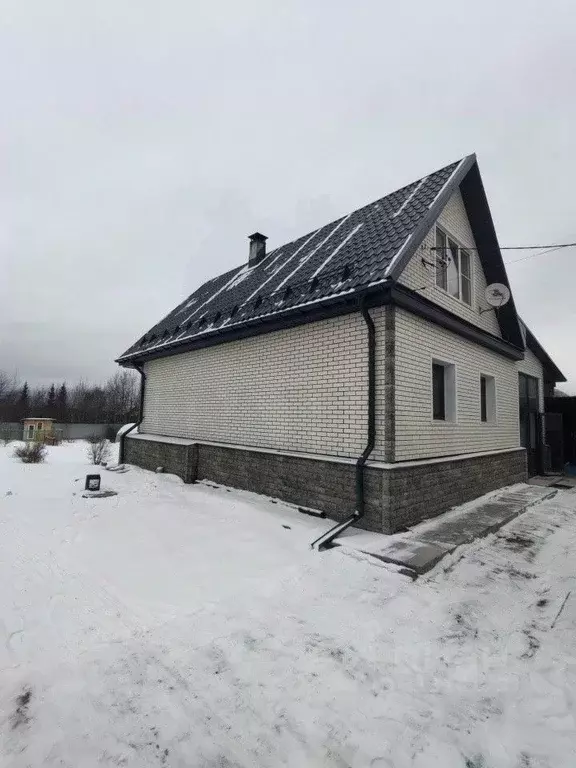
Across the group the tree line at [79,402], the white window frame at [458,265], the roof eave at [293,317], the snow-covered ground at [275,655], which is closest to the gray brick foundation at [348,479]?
the snow-covered ground at [275,655]

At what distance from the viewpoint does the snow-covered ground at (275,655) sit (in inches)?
77.2

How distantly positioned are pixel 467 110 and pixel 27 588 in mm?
10975

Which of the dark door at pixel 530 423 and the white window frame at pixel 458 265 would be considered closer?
the white window frame at pixel 458 265

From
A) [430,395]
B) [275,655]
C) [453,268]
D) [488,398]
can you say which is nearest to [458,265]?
[453,268]

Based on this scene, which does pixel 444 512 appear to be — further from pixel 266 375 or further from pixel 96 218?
pixel 96 218

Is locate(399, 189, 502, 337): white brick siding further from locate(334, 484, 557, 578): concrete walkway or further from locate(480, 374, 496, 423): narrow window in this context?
locate(334, 484, 557, 578): concrete walkway

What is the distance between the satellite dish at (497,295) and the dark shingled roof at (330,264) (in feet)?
8.15

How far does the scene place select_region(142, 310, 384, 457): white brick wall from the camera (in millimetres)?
5938

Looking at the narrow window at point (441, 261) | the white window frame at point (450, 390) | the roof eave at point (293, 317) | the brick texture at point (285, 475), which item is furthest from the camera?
the narrow window at point (441, 261)

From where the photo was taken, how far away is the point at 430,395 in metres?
6.49

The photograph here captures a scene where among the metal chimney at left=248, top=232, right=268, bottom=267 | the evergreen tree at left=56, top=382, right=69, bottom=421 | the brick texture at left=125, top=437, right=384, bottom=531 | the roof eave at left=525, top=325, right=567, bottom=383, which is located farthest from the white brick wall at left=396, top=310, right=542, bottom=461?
the evergreen tree at left=56, top=382, right=69, bottom=421

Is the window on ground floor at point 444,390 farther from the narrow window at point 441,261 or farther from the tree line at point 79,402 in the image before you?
the tree line at point 79,402

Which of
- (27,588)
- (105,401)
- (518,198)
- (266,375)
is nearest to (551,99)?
(518,198)

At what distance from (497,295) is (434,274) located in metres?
2.27
